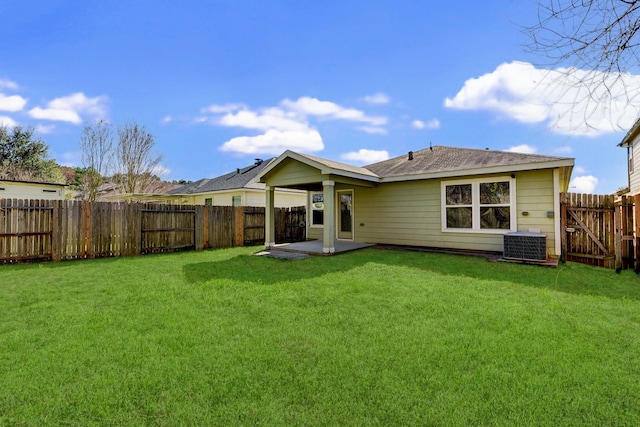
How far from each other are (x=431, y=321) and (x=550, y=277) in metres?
3.72

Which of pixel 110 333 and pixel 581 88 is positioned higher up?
pixel 581 88

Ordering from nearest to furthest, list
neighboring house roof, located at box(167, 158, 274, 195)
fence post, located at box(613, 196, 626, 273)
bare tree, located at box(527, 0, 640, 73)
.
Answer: bare tree, located at box(527, 0, 640, 73) → fence post, located at box(613, 196, 626, 273) → neighboring house roof, located at box(167, 158, 274, 195)

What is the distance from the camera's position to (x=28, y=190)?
15.9 meters

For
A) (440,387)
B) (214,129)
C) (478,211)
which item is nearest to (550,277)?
(478,211)

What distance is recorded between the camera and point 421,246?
31.3 feet

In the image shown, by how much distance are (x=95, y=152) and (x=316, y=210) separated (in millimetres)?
17333

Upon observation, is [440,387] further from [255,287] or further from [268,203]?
[268,203]

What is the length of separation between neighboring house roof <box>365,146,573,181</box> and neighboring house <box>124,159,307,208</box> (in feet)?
20.8

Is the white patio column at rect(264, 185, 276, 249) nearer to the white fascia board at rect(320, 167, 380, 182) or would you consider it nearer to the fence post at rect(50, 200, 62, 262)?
the white fascia board at rect(320, 167, 380, 182)

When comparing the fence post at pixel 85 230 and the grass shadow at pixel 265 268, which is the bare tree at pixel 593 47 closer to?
the grass shadow at pixel 265 268

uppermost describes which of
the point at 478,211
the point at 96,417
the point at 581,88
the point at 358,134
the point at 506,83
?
the point at 358,134

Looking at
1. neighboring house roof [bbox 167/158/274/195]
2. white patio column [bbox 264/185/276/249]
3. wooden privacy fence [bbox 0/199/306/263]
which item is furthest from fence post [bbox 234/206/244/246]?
neighboring house roof [bbox 167/158/274/195]

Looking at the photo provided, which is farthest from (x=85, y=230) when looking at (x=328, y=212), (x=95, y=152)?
(x=95, y=152)

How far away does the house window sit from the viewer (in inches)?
484
